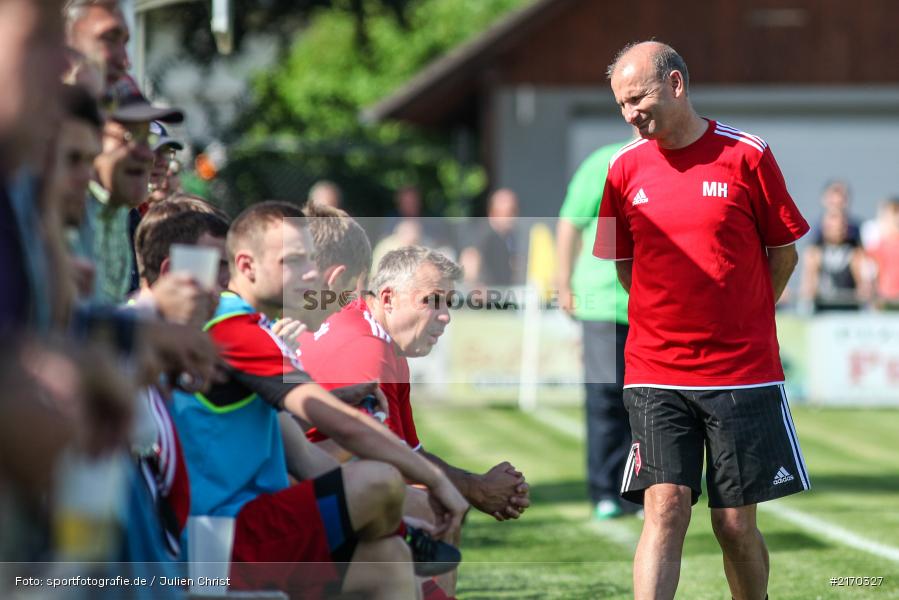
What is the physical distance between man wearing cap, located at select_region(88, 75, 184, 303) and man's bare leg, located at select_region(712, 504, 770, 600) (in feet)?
7.85

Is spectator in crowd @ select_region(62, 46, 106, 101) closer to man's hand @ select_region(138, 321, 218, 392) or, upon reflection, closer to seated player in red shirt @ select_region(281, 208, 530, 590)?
man's hand @ select_region(138, 321, 218, 392)

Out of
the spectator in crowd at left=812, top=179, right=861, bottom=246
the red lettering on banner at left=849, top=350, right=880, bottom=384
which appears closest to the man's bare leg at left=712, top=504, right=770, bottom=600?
the spectator in crowd at left=812, top=179, right=861, bottom=246

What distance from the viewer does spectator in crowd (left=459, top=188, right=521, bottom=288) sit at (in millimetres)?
16891

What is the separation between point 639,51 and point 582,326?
378cm

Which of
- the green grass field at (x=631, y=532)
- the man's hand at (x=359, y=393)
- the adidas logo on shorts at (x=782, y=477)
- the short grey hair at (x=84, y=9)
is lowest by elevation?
the green grass field at (x=631, y=532)

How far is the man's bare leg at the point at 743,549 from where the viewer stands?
210 inches

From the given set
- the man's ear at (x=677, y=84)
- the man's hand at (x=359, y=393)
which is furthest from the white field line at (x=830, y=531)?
the man's hand at (x=359, y=393)

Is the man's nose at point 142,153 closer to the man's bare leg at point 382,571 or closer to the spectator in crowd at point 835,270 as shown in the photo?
the man's bare leg at point 382,571

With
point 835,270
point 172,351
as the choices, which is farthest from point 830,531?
point 835,270

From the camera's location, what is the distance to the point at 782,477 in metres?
5.35

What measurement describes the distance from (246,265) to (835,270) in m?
12.6

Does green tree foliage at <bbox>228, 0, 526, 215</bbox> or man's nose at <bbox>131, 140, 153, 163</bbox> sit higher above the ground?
green tree foliage at <bbox>228, 0, 526, 215</bbox>

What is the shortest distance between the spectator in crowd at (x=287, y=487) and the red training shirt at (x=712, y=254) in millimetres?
1439

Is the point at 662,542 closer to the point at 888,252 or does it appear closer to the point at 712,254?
the point at 712,254
